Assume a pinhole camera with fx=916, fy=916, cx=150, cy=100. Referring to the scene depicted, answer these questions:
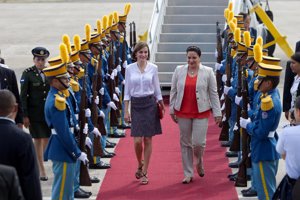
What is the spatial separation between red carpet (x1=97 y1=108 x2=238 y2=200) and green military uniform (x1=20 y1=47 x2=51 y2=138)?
38.3 inches

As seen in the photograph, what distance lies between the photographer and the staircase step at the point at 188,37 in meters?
18.1

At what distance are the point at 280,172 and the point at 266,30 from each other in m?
7.49

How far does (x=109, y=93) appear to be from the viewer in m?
12.8

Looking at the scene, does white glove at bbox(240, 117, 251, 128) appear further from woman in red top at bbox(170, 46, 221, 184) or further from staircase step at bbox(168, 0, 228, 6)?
staircase step at bbox(168, 0, 228, 6)

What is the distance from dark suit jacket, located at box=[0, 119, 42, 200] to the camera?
6242mm

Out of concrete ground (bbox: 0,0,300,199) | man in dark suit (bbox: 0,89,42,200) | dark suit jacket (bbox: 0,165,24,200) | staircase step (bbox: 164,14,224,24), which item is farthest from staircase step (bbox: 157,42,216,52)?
dark suit jacket (bbox: 0,165,24,200)

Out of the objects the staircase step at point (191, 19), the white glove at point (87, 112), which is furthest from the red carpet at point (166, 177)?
the staircase step at point (191, 19)

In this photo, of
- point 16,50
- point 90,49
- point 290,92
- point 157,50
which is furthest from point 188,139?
point 16,50

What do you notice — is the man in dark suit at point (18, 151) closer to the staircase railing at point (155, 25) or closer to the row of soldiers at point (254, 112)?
→ the row of soldiers at point (254, 112)

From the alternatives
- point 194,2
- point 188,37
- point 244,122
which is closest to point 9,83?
point 244,122

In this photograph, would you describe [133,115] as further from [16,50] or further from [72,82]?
[16,50]

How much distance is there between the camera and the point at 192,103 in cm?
1031

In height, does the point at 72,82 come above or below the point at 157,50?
above

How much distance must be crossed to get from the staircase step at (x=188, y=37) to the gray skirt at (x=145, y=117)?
773 cm
